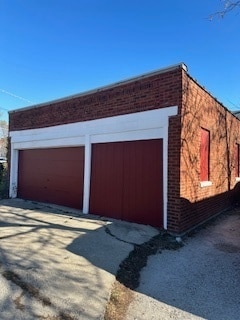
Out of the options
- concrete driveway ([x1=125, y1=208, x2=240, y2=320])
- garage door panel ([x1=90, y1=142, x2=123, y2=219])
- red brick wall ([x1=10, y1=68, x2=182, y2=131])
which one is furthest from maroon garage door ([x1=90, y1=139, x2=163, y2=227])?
concrete driveway ([x1=125, y1=208, x2=240, y2=320])

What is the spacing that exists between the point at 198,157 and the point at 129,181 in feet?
6.67

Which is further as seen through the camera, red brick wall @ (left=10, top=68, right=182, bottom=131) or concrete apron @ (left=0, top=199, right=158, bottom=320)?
red brick wall @ (left=10, top=68, right=182, bottom=131)

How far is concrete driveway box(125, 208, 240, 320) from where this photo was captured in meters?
3.84

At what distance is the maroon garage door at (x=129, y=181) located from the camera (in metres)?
7.53

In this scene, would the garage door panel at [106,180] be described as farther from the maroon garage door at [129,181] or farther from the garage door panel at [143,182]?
the garage door panel at [143,182]

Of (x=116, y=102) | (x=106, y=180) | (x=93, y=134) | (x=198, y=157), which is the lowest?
(x=106, y=180)

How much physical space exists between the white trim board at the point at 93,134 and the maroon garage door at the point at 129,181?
17 centimetres

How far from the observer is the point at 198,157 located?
8258 mm

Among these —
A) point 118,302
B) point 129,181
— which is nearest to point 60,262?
point 118,302

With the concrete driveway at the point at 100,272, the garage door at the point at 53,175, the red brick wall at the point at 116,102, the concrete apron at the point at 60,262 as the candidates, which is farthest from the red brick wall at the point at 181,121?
the concrete apron at the point at 60,262

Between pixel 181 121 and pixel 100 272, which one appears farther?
pixel 181 121

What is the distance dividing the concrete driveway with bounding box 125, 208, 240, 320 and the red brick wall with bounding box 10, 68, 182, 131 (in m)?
3.52

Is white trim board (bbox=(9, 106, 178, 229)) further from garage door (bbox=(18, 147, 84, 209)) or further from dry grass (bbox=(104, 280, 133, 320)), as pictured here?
dry grass (bbox=(104, 280, 133, 320))

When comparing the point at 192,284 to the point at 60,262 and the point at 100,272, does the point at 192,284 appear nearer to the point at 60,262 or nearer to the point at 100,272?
the point at 100,272
